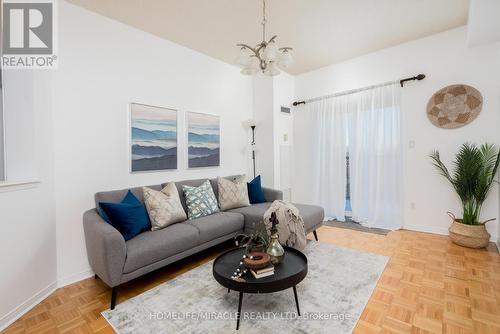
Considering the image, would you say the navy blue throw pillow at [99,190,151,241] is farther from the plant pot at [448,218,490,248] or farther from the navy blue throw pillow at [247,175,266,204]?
the plant pot at [448,218,490,248]

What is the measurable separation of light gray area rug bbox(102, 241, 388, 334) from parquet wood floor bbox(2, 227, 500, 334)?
4.1 inches

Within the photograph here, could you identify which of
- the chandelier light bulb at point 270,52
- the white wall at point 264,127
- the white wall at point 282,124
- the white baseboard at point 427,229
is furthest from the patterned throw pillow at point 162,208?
the white baseboard at point 427,229

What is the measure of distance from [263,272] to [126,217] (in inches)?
54.2

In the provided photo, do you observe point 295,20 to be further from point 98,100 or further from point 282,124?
point 98,100

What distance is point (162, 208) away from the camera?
8.36ft

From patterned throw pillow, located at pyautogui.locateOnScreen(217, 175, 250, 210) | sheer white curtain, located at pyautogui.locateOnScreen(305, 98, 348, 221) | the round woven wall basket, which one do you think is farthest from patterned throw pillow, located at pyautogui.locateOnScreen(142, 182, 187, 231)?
the round woven wall basket

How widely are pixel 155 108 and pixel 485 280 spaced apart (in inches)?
158

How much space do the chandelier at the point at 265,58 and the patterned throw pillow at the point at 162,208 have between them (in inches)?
63.6

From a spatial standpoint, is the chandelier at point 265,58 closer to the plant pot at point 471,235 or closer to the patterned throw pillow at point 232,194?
the patterned throw pillow at point 232,194

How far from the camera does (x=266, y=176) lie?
14.8ft

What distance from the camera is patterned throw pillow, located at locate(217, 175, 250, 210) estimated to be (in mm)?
3365

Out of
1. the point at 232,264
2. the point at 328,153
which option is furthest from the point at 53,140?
the point at 328,153

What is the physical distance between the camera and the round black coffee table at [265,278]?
1611mm

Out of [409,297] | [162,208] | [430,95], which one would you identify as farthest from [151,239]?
[430,95]
